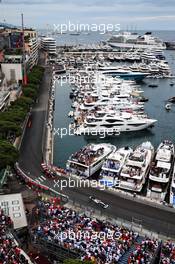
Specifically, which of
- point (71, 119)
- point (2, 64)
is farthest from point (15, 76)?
point (71, 119)

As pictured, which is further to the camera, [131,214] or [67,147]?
[67,147]

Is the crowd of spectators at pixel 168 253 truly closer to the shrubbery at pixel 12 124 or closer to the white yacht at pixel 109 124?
the shrubbery at pixel 12 124

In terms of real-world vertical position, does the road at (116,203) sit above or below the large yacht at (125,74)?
below

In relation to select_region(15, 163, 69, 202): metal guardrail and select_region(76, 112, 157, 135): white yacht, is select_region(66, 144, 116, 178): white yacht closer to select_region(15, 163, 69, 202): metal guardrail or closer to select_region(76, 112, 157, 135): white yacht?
select_region(15, 163, 69, 202): metal guardrail

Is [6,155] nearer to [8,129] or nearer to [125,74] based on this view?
[8,129]

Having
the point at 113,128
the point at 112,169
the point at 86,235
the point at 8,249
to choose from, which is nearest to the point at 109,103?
the point at 113,128

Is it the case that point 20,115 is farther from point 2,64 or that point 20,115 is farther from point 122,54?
point 122,54

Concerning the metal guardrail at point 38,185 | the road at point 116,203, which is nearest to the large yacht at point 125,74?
the road at point 116,203
